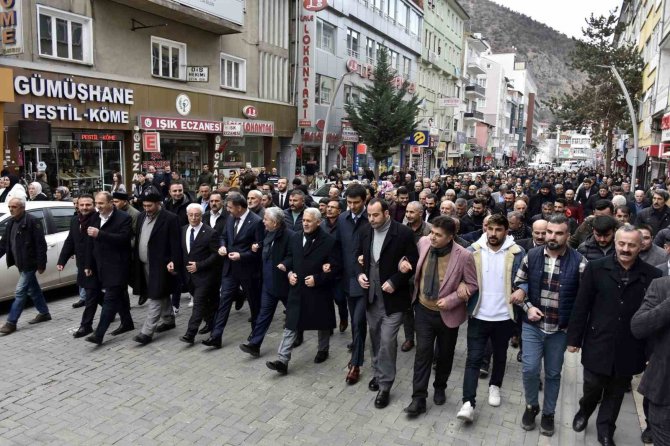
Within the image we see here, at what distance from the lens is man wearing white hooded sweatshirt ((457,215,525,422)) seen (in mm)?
Answer: 4965

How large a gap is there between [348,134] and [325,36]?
228 inches

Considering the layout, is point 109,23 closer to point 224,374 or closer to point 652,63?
point 224,374

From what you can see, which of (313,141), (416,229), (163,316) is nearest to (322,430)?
(416,229)

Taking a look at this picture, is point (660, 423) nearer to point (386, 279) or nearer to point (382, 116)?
point (386, 279)

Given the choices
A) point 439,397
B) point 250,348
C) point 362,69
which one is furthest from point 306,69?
point 439,397

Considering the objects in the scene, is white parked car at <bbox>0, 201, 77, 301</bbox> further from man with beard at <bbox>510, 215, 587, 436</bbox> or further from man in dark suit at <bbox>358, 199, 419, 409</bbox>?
man with beard at <bbox>510, 215, 587, 436</bbox>

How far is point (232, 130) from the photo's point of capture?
23109mm

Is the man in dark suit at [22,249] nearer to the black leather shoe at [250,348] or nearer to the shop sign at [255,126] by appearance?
the black leather shoe at [250,348]

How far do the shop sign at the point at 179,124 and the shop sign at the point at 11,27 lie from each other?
515 centimetres

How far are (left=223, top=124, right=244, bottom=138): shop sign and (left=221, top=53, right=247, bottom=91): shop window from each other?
1.80m

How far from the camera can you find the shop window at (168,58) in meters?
19.7

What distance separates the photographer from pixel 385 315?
5.43 meters

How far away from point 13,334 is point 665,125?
22301mm

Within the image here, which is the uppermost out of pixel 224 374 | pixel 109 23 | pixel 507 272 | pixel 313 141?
pixel 109 23
